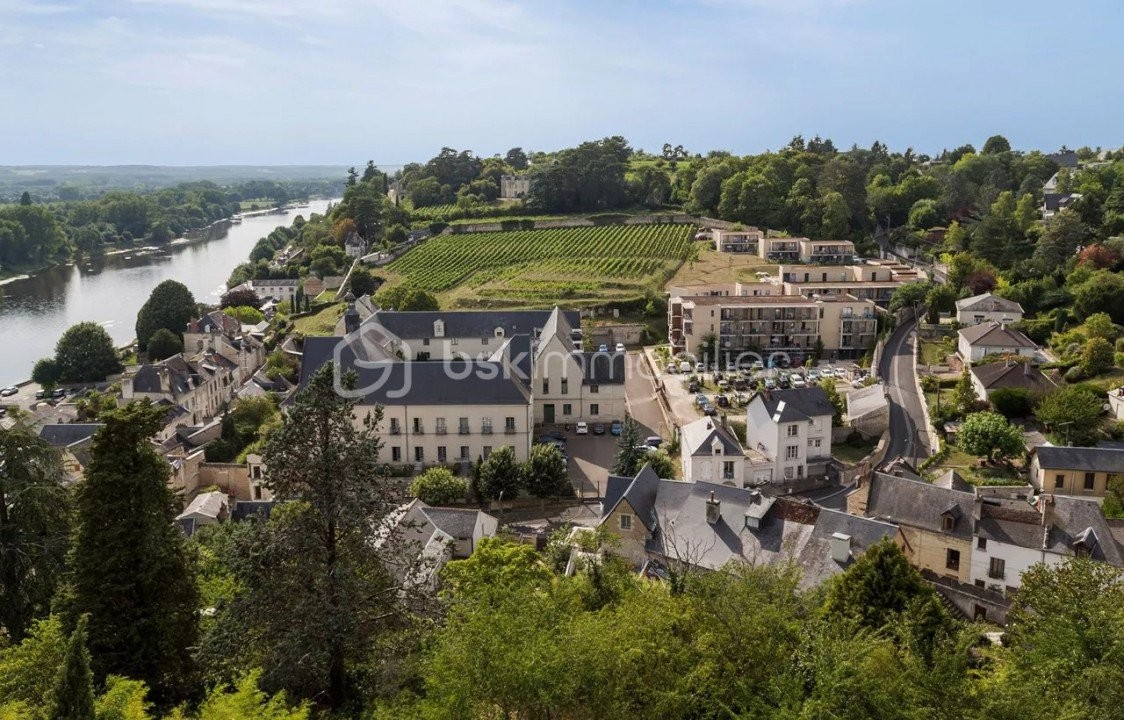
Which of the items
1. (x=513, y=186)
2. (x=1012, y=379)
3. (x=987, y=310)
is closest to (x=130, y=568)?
(x=1012, y=379)

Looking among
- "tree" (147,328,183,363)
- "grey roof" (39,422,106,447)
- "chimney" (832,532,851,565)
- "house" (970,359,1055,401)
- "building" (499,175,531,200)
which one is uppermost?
"building" (499,175,531,200)

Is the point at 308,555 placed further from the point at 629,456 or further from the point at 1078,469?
the point at 1078,469

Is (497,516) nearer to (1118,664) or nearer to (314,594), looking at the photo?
(314,594)

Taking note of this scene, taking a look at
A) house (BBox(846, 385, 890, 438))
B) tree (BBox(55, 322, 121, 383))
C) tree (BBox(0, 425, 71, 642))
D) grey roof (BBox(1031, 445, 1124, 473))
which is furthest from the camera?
tree (BBox(55, 322, 121, 383))

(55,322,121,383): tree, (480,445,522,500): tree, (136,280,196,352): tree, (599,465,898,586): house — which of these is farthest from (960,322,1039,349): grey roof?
(55,322,121,383): tree

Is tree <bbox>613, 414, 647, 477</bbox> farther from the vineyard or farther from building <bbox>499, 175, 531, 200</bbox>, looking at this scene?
building <bbox>499, 175, 531, 200</bbox>

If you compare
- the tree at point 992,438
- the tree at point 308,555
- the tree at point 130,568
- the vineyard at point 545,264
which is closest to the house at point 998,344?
the tree at point 992,438
